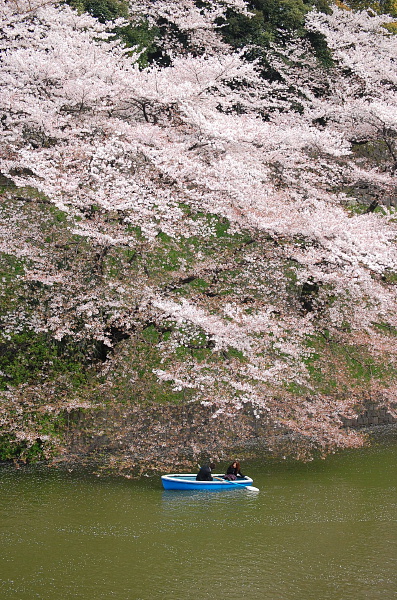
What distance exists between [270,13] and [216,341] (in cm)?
1656

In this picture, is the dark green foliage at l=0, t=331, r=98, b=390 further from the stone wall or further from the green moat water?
the stone wall

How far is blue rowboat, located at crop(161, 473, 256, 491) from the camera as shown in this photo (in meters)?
12.3

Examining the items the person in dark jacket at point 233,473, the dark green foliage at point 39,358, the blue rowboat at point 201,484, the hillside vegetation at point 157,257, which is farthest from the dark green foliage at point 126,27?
the blue rowboat at point 201,484

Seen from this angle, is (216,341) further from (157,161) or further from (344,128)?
(344,128)

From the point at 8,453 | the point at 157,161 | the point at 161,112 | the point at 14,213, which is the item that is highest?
the point at 161,112

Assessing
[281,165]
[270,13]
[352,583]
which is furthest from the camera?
[270,13]

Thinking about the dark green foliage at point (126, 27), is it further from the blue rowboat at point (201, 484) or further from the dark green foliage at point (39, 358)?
the blue rowboat at point (201, 484)

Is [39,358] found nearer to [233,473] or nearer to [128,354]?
[128,354]

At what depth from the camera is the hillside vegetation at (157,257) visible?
13062 millimetres

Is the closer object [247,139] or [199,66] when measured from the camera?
[247,139]

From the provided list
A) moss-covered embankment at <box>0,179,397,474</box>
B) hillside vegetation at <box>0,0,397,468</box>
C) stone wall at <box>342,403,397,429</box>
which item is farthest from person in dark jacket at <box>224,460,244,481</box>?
stone wall at <box>342,403,397,429</box>

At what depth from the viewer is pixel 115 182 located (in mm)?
12727

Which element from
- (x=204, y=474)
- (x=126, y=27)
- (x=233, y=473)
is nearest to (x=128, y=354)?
(x=204, y=474)

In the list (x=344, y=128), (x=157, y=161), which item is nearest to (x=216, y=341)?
(x=157, y=161)
